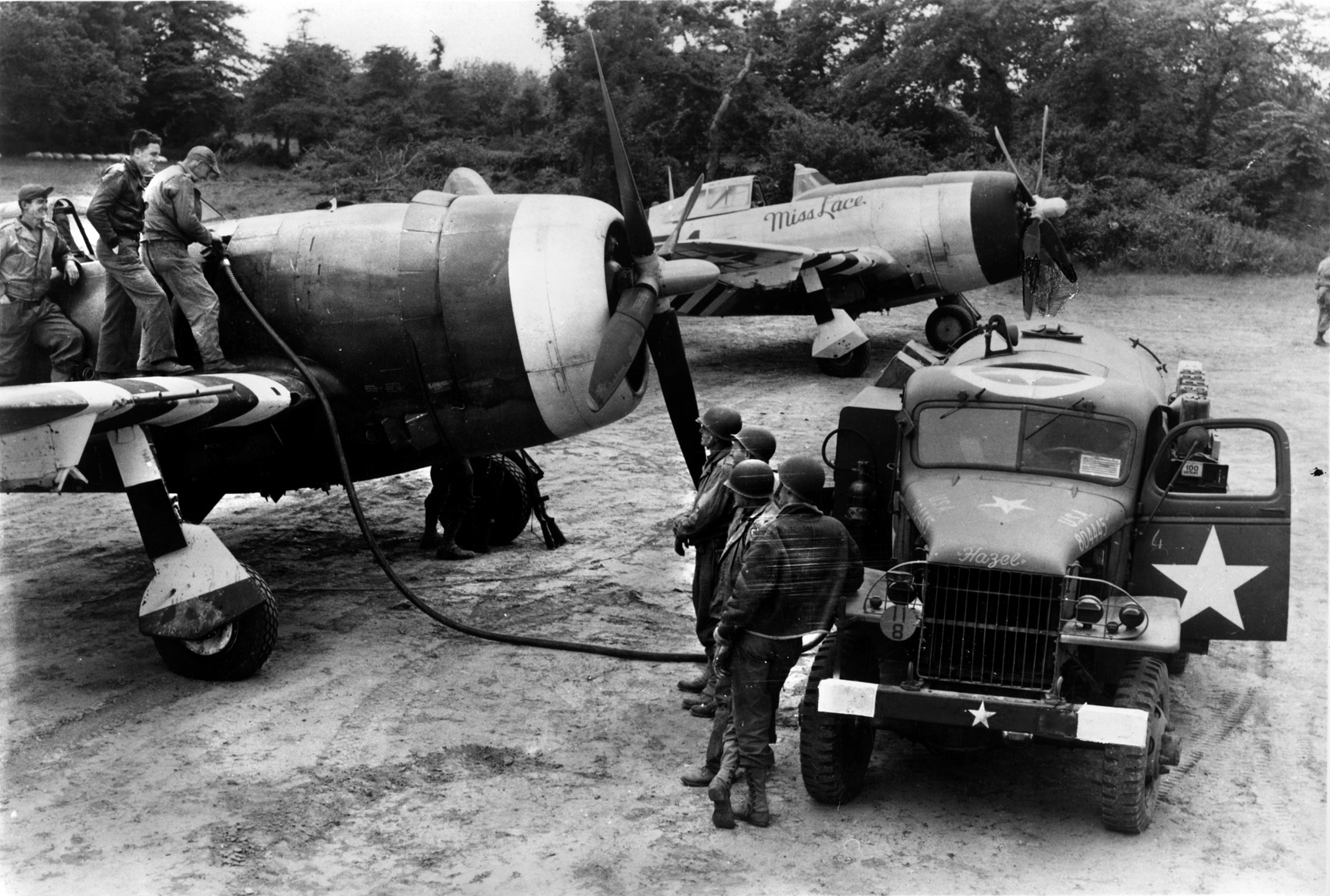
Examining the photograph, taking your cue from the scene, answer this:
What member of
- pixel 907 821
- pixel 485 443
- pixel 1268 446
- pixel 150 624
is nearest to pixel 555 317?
pixel 485 443

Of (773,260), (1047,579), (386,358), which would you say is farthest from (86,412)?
(773,260)

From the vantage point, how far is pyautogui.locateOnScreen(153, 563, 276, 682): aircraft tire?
26.1 ft

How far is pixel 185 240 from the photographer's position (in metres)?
8.43

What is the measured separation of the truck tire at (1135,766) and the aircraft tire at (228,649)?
→ 5.02 metres

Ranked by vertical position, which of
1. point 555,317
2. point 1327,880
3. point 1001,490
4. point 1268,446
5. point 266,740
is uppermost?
point 555,317

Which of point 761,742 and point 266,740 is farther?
point 266,740

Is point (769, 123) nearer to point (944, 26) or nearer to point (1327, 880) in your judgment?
point (944, 26)

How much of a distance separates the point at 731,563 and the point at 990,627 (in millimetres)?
1330

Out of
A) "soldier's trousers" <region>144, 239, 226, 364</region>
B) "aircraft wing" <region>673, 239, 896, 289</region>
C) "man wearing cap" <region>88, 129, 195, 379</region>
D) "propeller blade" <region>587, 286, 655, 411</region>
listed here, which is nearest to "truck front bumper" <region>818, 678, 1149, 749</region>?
"propeller blade" <region>587, 286, 655, 411</region>

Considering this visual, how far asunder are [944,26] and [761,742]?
2393cm

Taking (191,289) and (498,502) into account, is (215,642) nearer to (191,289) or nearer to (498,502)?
(191,289)

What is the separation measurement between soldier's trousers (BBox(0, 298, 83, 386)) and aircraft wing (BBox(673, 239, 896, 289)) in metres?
10.2

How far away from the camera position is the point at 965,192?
18.6 m

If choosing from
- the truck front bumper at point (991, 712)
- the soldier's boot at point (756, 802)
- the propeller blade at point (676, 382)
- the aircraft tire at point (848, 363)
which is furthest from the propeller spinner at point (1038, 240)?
the soldier's boot at point (756, 802)
